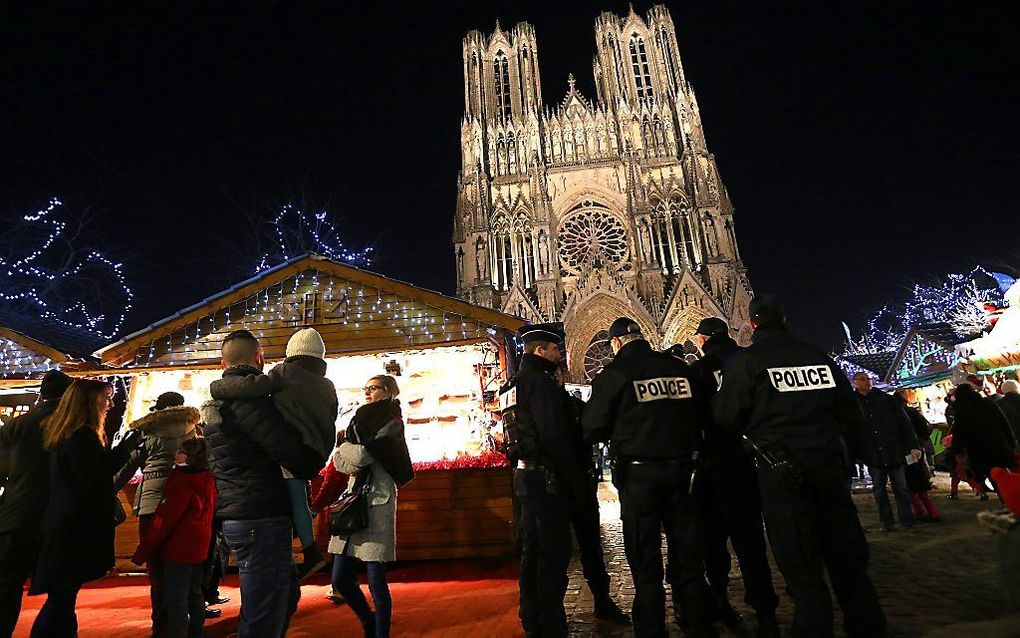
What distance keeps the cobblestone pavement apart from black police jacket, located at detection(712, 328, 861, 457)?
0.82 m

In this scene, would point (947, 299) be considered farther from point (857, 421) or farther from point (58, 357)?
point (58, 357)

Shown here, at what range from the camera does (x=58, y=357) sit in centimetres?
714

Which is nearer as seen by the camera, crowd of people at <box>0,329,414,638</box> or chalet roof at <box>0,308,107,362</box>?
crowd of people at <box>0,329,414,638</box>

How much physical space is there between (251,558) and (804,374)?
301 centimetres

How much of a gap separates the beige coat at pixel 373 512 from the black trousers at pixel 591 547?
129 cm

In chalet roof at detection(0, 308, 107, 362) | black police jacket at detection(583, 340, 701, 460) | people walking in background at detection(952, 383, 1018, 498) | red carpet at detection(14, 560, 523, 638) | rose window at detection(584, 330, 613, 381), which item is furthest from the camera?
rose window at detection(584, 330, 613, 381)

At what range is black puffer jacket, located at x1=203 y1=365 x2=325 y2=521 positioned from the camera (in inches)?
89.0

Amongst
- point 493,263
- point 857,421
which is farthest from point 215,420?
point 493,263

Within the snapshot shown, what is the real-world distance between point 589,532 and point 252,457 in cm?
249

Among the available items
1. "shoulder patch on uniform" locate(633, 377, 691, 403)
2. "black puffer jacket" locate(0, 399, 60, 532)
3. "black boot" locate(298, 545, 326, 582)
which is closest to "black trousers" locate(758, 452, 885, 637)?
"shoulder patch on uniform" locate(633, 377, 691, 403)

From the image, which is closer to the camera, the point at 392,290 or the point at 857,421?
the point at 857,421

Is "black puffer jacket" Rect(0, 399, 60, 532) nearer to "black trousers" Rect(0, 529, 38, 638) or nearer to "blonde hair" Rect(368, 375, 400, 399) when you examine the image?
"black trousers" Rect(0, 529, 38, 638)

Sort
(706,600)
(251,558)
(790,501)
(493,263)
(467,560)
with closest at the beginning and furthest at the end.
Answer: (251,558) < (790,501) < (706,600) < (467,560) < (493,263)

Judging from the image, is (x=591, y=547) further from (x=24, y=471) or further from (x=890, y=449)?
(x=890, y=449)
